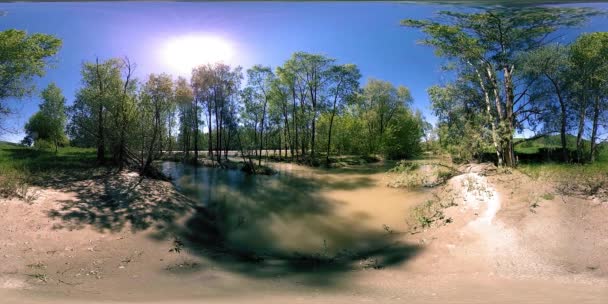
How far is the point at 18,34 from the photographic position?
2605mm

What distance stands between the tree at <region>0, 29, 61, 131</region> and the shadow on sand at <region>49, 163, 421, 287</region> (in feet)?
3.02

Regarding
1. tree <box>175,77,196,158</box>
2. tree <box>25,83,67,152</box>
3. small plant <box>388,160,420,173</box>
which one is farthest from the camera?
small plant <box>388,160,420,173</box>

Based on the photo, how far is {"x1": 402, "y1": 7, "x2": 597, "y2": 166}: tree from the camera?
273 centimetres

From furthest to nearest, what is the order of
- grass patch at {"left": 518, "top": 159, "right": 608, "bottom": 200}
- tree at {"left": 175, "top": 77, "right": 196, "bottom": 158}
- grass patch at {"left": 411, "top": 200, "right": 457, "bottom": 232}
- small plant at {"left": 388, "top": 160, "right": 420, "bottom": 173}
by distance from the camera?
small plant at {"left": 388, "top": 160, "right": 420, "bottom": 173}, grass patch at {"left": 411, "top": 200, "right": 457, "bottom": 232}, grass patch at {"left": 518, "top": 159, "right": 608, "bottom": 200}, tree at {"left": 175, "top": 77, "right": 196, "bottom": 158}

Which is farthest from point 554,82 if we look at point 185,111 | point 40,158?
point 40,158

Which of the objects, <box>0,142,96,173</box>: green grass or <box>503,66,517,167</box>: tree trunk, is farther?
<box>503,66,517,167</box>: tree trunk

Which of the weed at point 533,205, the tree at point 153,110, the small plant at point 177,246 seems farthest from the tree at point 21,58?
the weed at point 533,205

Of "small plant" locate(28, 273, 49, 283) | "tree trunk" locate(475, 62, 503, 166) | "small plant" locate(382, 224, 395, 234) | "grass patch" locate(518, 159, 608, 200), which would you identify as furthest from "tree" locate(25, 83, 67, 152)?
"grass patch" locate(518, 159, 608, 200)

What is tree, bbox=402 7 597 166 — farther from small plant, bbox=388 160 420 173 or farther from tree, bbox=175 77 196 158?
tree, bbox=175 77 196 158

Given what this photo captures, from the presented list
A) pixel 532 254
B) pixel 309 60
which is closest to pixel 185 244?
pixel 309 60

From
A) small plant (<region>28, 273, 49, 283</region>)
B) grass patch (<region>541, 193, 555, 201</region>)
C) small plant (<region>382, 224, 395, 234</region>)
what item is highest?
grass patch (<region>541, 193, 555, 201</region>)

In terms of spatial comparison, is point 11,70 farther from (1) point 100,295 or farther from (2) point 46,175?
(1) point 100,295

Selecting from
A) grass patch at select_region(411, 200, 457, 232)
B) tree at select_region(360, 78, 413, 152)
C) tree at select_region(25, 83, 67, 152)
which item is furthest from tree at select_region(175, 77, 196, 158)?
grass patch at select_region(411, 200, 457, 232)

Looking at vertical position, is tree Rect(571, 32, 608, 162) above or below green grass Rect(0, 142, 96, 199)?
above
